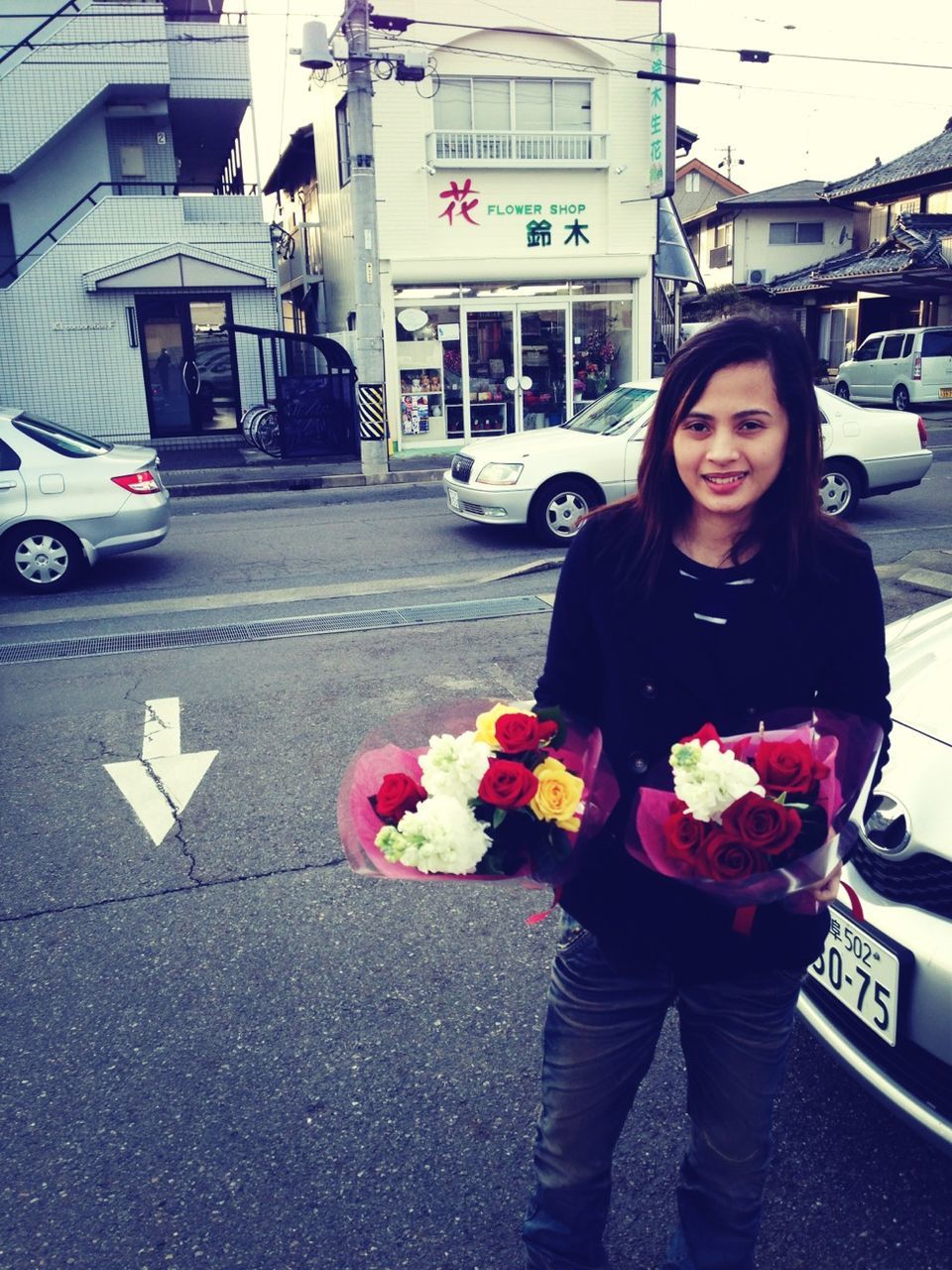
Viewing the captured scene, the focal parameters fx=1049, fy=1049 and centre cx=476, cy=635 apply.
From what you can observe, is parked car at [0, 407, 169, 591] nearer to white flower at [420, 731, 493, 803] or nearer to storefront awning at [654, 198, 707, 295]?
white flower at [420, 731, 493, 803]

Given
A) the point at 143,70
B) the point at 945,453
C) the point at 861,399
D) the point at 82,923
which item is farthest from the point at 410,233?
the point at 82,923

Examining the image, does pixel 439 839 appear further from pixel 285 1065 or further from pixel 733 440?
pixel 285 1065

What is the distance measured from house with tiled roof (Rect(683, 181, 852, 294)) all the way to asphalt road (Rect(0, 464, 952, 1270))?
3805 cm

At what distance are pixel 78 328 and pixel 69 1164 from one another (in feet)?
62.0

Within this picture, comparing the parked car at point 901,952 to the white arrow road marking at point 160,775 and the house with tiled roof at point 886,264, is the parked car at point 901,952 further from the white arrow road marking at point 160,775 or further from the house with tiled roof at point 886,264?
the house with tiled roof at point 886,264

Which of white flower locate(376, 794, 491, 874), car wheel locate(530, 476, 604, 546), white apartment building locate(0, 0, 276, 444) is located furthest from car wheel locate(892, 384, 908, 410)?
white flower locate(376, 794, 491, 874)

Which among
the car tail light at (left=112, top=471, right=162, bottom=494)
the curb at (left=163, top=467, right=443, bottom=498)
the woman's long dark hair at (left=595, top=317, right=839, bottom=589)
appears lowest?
the curb at (left=163, top=467, right=443, bottom=498)

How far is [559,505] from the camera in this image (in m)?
9.70

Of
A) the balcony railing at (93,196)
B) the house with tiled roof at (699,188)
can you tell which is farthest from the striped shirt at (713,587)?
the house with tiled roof at (699,188)

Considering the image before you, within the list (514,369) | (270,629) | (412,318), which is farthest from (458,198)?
(270,629)

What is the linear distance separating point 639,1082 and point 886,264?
99.6 feet

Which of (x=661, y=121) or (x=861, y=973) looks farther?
(x=661, y=121)

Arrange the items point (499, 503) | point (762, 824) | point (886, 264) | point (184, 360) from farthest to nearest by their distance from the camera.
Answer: point (886, 264) → point (184, 360) → point (499, 503) → point (762, 824)

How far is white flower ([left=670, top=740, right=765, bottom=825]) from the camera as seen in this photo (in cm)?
152
